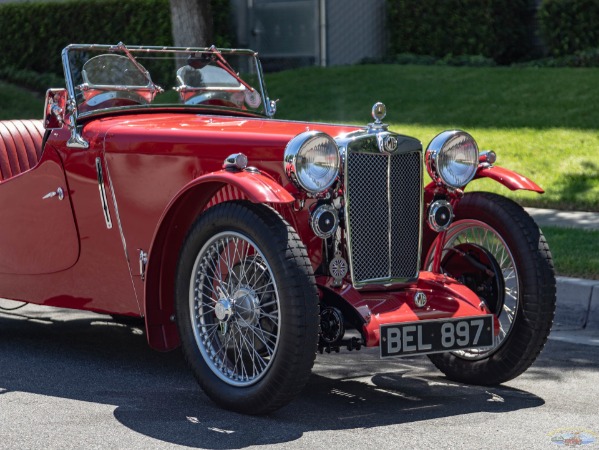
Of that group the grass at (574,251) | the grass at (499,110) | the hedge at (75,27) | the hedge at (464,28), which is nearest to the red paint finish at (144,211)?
the grass at (574,251)

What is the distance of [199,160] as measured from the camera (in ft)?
18.2

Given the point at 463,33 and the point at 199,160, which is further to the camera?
the point at 463,33

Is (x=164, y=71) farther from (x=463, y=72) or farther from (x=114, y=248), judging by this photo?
(x=463, y=72)

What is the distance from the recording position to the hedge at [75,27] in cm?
1962

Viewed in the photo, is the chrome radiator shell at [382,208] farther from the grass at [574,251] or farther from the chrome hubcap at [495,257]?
the grass at [574,251]

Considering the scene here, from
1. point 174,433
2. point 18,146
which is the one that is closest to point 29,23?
point 18,146

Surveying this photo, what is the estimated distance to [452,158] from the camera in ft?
18.4

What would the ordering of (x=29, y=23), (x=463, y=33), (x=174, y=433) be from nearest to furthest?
1. (x=174, y=433)
2. (x=463, y=33)
3. (x=29, y=23)

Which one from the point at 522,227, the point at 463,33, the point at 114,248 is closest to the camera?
the point at 522,227

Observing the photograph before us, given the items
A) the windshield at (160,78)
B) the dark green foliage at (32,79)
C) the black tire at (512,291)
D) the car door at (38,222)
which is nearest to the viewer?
the black tire at (512,291)

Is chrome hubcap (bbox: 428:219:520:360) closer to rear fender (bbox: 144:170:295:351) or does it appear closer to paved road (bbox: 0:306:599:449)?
paved road (bbox: 0:306:599:449)

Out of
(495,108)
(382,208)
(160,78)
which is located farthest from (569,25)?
(382,208)

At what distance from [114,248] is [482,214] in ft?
5.96

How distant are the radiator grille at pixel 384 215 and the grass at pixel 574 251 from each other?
2479 mm
